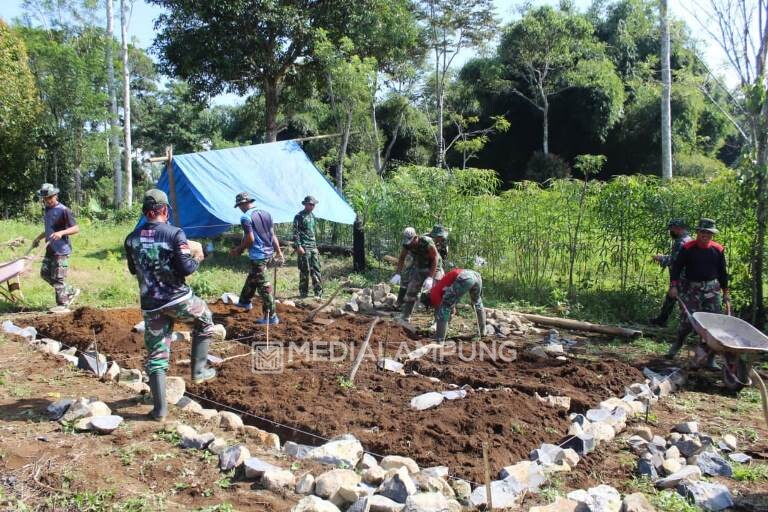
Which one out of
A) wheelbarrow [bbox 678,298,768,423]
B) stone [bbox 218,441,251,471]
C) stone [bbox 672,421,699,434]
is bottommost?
stone [bbox 672,421,699,434]

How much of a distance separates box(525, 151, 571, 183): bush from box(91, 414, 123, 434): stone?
2158cm

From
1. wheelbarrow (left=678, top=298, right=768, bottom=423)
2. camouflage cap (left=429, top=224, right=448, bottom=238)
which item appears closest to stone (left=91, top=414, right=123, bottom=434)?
wheelbarrow (left=678, top=298, right=768, bottom=423)

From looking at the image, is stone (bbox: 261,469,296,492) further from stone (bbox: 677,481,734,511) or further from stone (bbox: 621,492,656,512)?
stone (bbox: 677,481,734,511)

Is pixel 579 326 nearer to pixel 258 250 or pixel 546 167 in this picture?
pixel 258 250

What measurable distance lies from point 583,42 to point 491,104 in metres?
4.65

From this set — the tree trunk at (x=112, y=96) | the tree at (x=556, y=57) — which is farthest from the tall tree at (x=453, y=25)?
the tree trunk at (x=112, y=96)

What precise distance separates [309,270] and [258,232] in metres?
1.93

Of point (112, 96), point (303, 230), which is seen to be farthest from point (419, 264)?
point (112, 96)

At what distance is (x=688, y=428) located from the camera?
4.83 m

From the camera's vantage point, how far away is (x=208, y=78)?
17.7m

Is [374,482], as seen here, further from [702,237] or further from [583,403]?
[702,237]

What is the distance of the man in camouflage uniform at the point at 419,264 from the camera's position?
26.9ft

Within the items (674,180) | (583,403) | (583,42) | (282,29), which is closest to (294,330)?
(583,403)

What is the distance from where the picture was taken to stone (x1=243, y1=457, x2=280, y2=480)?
12.5 ft
